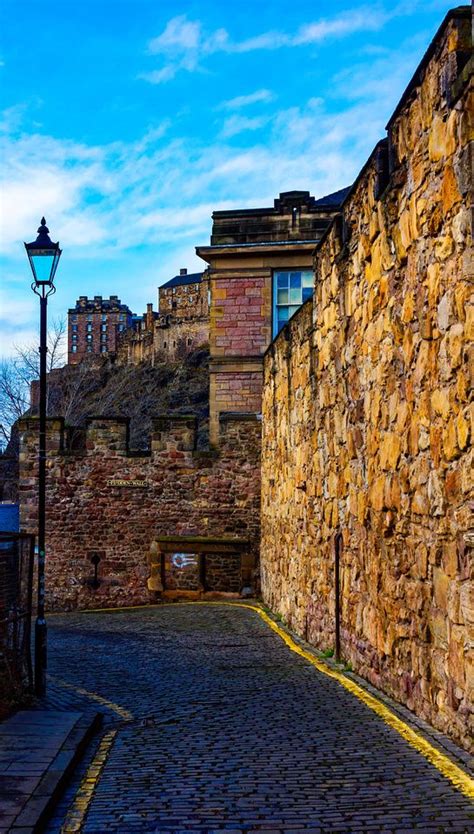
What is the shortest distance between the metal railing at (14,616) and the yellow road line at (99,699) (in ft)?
1.92

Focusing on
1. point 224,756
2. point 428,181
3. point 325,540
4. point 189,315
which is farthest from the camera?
point 189,315

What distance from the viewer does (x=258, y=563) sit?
20031 mm

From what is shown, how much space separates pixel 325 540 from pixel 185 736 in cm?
437

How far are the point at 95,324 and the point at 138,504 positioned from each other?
115m

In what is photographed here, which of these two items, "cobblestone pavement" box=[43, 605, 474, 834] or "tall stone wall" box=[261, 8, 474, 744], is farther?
"tall stone wall" box=[261, 8, 474, 744]

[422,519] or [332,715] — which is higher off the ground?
[422,519]

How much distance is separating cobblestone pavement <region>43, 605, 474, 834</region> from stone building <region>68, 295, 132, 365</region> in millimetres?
122381

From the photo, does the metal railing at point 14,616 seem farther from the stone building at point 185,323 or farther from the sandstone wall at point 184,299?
the sandstone wall at point 184,299

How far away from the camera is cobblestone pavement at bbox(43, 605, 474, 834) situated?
4566 mm

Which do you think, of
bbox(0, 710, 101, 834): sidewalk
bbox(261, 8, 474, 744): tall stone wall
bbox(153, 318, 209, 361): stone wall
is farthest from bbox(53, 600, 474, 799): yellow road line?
bbox(153, 318, 209, 361): stone wall

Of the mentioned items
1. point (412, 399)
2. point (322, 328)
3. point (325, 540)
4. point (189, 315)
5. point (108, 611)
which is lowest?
point (108, 611)

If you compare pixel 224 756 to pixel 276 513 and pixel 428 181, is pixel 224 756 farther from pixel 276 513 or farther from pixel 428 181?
pixel 276 513

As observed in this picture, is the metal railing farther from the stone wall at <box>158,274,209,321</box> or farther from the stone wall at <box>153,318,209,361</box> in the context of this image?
the stone wall at <box>158,274,209,321</box>

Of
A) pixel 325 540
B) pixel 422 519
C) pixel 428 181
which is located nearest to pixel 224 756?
pixel 422 519
